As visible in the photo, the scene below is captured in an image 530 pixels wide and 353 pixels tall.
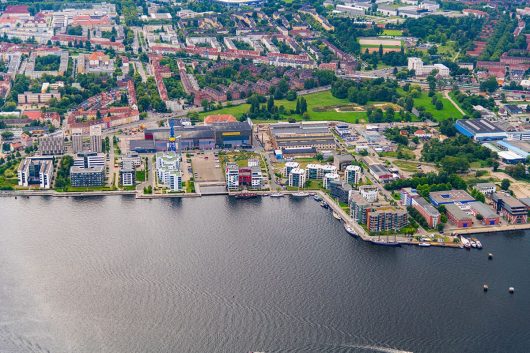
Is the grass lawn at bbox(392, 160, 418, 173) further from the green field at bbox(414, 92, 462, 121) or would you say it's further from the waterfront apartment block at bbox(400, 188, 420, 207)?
the green field at bbox(414, 92, 462, 121)

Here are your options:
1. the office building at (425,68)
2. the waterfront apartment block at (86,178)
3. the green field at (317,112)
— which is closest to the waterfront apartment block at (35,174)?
the waterfront apartment block at (86,178)

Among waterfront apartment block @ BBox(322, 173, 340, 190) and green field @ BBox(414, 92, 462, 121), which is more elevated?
green field @ BBox(414, 92, 462, 121)

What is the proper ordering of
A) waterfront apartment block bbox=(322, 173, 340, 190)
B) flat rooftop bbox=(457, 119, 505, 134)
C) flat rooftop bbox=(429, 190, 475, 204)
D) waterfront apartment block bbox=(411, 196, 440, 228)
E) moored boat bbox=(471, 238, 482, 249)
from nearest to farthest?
moored boat bbox=(471, 238, 482, 249)
waterfront apartment block bbox=(411, 196, 440, 228)
flat rooftop bbox=(429, 190, 475, 204)
waterfront apartment block bbox=(322, 173, 340, 190)
flat rooftop bbox=(457, 119, 505, 134)

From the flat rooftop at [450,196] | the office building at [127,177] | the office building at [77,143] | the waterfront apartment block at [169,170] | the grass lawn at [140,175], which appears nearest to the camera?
the flat rooftop at [450,196]

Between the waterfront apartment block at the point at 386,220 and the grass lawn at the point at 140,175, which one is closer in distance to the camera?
the waterfront apartment block at the point at 386,220

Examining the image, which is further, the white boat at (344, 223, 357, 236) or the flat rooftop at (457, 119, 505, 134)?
the flat rooftop at (457, 119, 505, 134)

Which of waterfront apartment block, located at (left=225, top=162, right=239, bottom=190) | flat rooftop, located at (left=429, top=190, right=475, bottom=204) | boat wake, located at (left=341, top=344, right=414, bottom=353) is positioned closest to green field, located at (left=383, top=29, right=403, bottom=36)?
flat rooftop, located at (left=429, top=190, right=475, bottom=204)

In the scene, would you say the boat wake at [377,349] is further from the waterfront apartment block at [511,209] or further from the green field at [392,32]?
the green field at [392,32]
